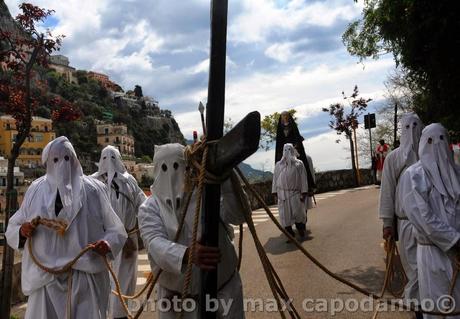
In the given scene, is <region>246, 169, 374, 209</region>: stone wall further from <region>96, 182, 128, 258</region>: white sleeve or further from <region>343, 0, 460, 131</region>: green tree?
<region>96, 182, 128, 258</region>: white sleeve

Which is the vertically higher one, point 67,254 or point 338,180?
point 338,180

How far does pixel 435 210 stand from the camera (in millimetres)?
4668

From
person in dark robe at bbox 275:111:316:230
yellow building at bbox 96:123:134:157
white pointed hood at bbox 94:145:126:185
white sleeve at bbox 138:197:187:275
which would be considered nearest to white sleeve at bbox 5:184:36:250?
white sleeve at bbox 138:197:187:275

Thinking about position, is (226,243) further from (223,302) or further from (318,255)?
(318,255)

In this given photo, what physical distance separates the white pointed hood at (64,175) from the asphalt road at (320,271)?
9.09ft

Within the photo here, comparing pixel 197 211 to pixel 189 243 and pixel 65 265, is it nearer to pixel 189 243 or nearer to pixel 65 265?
pixel 189 243

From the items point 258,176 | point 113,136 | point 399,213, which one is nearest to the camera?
point 399,213

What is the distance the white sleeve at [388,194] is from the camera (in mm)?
6203

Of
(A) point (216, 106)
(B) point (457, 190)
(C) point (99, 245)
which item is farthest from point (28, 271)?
(B) point (457, 190)

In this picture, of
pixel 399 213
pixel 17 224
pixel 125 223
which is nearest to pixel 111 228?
pixel 17 224

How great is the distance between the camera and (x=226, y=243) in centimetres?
361

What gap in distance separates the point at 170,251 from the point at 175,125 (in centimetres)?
11446

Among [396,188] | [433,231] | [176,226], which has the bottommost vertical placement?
[433,231]

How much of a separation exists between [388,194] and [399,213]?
281mm
